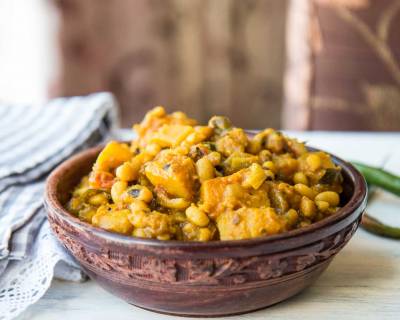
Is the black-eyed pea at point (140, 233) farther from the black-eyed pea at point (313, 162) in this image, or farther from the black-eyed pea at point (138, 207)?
the black-eyed pea at point (313, 162)

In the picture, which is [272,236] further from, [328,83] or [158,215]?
[328,83]

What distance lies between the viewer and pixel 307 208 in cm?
121

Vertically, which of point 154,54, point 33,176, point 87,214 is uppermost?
point 87,214

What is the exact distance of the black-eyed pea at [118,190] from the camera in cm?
123

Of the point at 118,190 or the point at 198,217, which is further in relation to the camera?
the point at 118,190

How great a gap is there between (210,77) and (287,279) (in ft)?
9.61

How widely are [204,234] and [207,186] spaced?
0.37ft

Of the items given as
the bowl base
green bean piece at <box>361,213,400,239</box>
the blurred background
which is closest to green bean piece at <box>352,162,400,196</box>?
green bean piece at <box>361,213,400,239</box>

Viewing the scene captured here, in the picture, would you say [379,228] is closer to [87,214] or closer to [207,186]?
[207,186]

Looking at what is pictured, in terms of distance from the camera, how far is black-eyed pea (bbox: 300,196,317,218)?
1207mm

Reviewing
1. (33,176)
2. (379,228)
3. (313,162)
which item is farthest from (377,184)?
(33,176)

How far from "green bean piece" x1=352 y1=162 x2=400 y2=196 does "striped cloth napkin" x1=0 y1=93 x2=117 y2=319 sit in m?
0.88

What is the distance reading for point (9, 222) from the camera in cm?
146

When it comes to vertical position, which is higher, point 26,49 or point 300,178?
point 300,178
